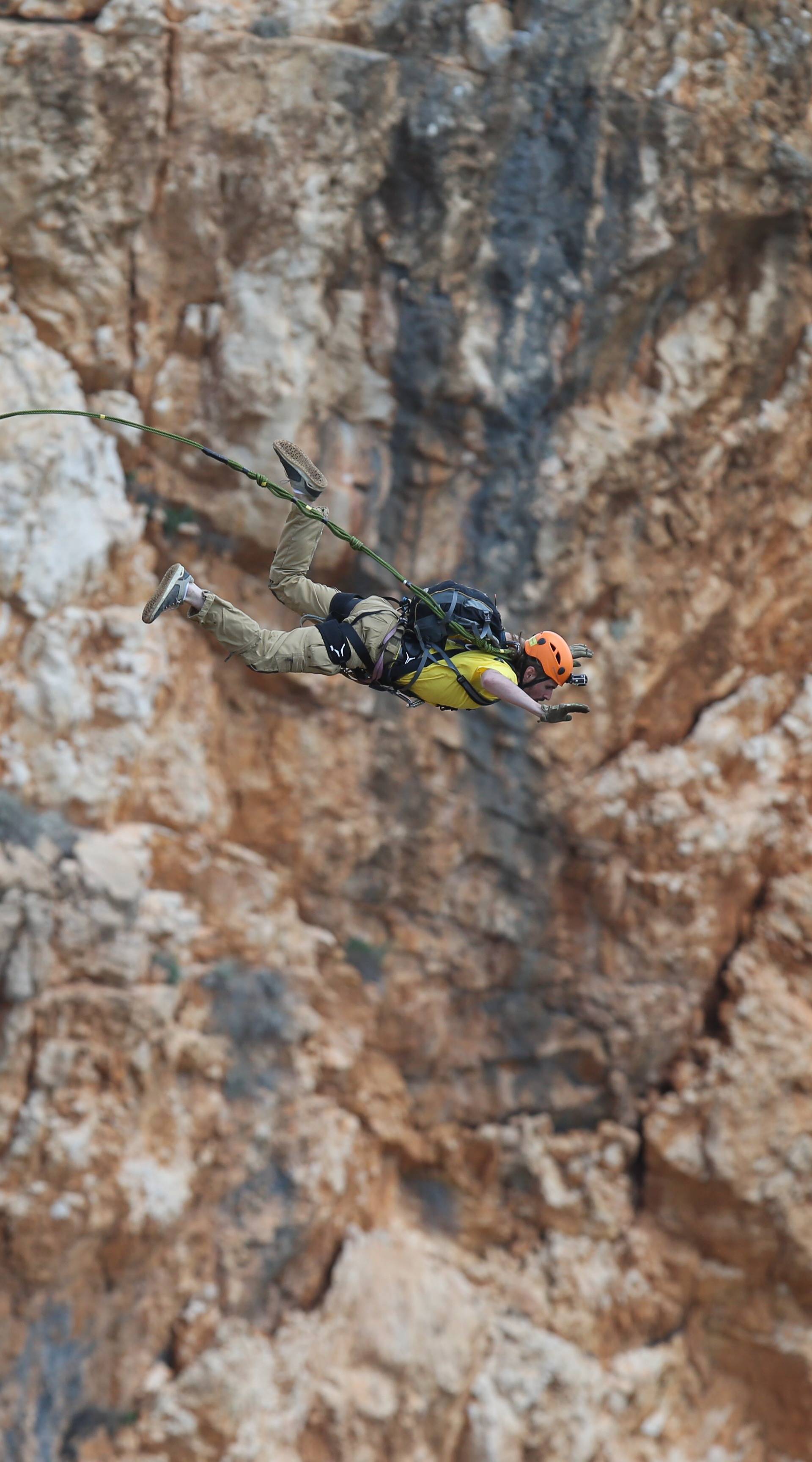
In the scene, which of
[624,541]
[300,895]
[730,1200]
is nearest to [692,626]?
[624,541]

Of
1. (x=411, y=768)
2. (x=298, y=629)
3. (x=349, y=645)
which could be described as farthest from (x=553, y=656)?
(x=411, y=768)

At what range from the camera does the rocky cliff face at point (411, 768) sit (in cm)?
980

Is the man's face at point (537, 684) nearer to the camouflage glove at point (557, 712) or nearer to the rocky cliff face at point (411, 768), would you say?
Answer: the camouflage glove at point (557, 712)

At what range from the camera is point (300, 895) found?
37.6 ft

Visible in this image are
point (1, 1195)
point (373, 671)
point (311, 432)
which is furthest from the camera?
point (311, 432)

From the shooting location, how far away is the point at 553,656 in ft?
21.5

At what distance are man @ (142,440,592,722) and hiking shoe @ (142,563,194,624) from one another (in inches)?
0.8

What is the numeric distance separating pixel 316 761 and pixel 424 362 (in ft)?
11.7

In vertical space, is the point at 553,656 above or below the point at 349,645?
above

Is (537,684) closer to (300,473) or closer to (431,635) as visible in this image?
(431,635)

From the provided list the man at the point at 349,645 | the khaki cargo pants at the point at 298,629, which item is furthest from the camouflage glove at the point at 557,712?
the khaki cargo pants at the point at 298,629

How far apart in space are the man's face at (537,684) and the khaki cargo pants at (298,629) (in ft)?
2.31

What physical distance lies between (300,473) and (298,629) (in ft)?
2.62

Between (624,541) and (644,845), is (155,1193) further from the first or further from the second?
(624,541)
